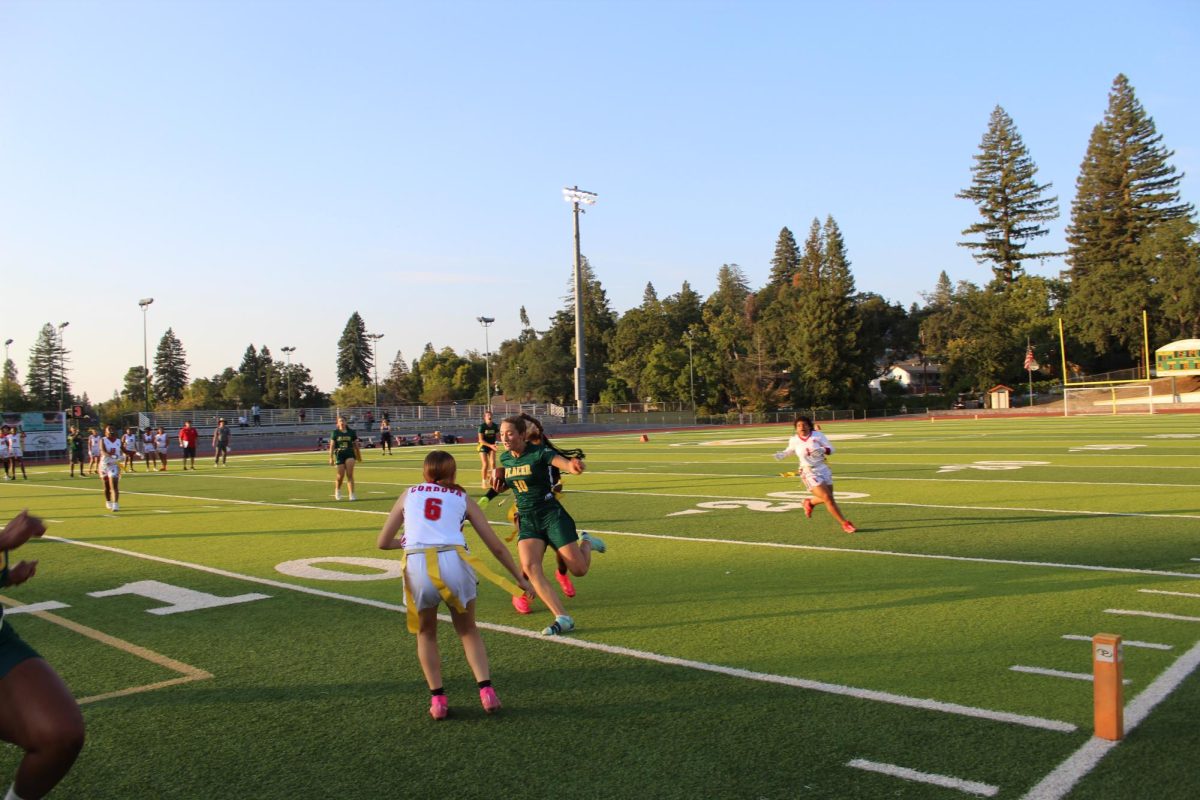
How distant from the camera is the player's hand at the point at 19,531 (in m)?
3.41

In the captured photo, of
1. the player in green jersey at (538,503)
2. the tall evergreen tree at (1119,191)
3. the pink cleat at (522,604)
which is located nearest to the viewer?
the player in green jersey at (538,503)

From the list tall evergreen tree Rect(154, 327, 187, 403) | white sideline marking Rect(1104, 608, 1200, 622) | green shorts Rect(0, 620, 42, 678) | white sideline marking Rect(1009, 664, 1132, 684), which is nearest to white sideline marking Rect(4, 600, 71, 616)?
green shorts Rect(0, 620, 42, 678)

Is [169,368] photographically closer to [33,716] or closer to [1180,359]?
[1180,359]

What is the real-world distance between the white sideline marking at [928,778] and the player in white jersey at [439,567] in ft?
6.69

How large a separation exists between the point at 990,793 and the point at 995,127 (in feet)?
347

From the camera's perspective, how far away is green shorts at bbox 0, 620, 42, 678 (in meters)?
3.38

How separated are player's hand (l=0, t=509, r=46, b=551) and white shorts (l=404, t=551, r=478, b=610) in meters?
1.87

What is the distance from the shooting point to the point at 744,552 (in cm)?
1006

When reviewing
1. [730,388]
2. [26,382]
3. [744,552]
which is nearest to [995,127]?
[730,388]

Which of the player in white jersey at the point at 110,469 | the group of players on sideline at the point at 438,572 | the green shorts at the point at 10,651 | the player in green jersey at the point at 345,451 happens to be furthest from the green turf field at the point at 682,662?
the player in green jersey at the point at 345,451

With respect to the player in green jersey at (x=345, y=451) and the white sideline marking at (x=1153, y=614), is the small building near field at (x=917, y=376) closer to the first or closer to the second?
the player in green jersey at (x=345, y=451)

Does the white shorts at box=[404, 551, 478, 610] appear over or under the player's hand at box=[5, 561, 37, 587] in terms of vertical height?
under

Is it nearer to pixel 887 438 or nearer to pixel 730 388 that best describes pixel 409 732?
pixel 887 438

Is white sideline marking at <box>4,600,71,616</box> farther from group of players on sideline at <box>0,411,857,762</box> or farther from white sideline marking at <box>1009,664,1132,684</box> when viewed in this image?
white sideline marking at <box>1009,664,1132,684</box>
